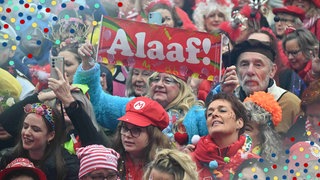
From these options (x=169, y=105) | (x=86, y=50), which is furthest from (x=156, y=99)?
(x=86, y=50)

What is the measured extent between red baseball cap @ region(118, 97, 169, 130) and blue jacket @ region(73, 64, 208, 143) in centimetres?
16

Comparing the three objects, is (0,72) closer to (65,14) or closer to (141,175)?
(65,14)

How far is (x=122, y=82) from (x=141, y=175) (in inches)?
24.0

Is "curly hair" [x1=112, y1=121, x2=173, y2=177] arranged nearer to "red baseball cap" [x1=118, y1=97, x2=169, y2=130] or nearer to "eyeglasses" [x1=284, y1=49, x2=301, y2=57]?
"red baseball cap" [x1=118, y1=97, x2=169, y2=130]

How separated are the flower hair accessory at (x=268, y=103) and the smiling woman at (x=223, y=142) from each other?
0.12m

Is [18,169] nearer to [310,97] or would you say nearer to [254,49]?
[254,49]

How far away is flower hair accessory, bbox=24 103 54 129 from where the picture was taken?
6281mm

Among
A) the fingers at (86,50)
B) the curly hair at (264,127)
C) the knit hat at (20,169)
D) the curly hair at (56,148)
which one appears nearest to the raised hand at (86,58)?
the fingers at (86,50)

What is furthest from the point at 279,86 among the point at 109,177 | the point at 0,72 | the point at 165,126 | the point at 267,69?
the point at 0,72

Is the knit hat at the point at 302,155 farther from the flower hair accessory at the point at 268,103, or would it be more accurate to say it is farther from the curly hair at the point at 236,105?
the curly hair at the point at 236,105

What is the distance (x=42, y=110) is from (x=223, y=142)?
101cm

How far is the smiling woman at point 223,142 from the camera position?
6297mm

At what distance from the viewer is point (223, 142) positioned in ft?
20.7

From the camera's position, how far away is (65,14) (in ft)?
21.2
